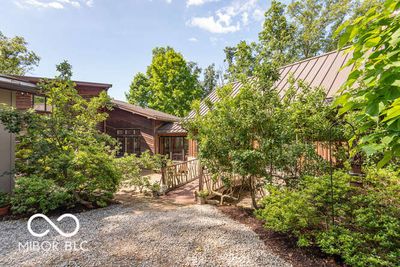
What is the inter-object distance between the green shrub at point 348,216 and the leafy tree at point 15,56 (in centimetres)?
2562

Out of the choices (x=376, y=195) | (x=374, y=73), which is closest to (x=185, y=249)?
(x=376, y=195)

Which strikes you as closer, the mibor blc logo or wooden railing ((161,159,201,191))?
the mibor blc logo

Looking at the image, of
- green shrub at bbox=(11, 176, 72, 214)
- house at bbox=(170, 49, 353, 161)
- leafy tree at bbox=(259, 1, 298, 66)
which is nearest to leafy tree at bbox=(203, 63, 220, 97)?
leafy tree at bbox=(259, 1, 298, 66)

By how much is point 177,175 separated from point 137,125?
7.73 meters

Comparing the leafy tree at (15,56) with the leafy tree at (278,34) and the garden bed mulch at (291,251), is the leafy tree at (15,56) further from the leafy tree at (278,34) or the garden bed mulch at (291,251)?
the garden bed mulch at (291,251)

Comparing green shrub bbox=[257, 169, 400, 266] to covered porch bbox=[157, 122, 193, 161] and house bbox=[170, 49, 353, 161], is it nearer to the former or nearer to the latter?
house bbox=[170, 49, 353, 161]

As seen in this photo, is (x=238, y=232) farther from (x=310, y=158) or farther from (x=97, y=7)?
(x=97, y=7)

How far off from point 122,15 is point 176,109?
1618 centimetres

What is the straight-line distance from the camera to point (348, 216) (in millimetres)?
3656

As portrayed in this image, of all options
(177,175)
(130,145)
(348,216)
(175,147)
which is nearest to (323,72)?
(348,216)

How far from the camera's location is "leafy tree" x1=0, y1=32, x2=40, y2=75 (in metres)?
19.2

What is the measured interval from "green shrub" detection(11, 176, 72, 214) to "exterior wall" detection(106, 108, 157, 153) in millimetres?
9312

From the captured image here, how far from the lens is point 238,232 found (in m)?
4.42

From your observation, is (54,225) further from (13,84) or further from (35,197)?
(13,84)
